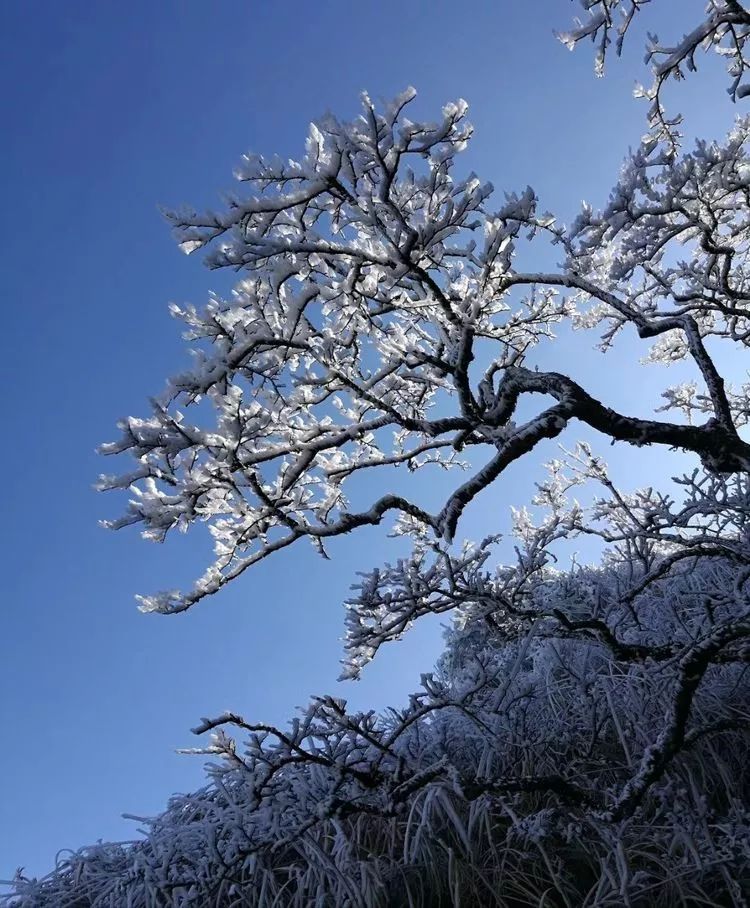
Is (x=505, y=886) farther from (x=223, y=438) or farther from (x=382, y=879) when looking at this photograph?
(x=223, y=438)

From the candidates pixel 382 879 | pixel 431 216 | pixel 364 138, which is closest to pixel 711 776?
pixel 382 879

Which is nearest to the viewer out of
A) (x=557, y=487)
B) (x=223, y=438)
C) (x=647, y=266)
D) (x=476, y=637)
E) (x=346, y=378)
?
(x=223, y=438)

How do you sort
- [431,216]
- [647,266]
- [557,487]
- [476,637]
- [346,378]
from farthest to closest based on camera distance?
1. [557,487]
2. [476,637]
3. [647,266]
4. [346,378]
5. [431,216]

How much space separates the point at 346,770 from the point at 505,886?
81 cm

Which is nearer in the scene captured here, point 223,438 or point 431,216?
point 223,438

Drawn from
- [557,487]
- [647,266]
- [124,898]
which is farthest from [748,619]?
[557,487]

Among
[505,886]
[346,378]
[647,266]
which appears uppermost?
[647,266]

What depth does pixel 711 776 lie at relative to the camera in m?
3.55

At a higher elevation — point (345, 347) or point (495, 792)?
point (345, 347)

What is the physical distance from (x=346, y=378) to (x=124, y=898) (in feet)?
9.21

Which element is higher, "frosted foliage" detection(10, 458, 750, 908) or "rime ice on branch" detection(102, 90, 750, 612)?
"rime ice on branch" detection(102, 90, 750, 612)

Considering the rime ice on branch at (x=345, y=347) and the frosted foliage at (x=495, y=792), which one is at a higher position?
the rime ice on branch at (x=345, y=347)

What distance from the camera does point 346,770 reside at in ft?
9.84

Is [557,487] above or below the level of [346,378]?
above
